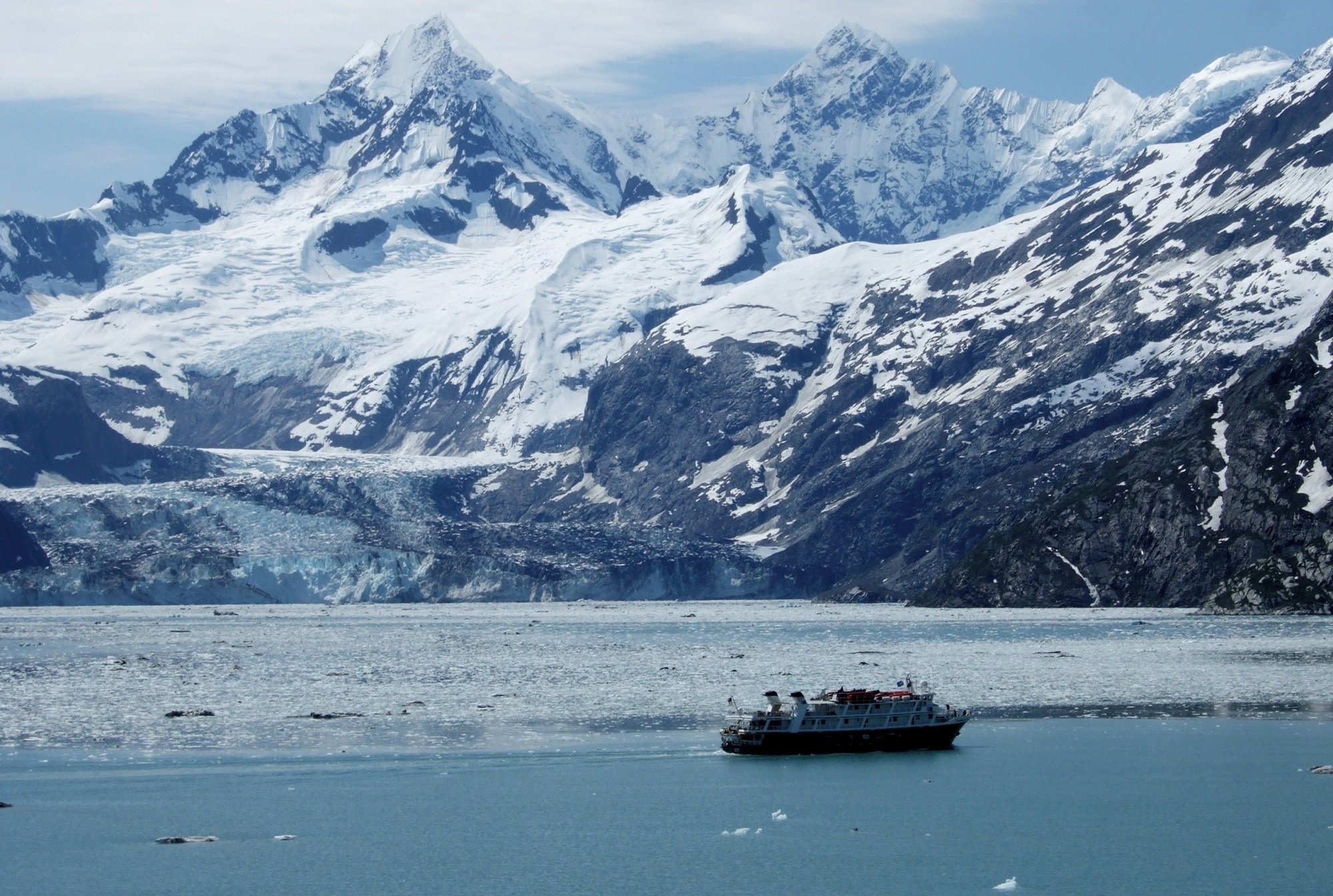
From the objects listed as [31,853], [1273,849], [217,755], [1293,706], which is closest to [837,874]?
[1273,849]

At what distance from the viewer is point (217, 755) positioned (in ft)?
402

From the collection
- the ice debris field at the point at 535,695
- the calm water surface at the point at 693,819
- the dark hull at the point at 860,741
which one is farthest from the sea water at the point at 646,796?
the dark hull at the point at 860,741

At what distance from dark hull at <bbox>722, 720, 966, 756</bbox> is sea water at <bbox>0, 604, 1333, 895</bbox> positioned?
70.7 inches

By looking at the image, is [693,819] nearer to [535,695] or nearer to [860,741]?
[860,741]

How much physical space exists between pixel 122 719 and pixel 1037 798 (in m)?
70.4

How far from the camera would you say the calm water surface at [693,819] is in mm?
86062

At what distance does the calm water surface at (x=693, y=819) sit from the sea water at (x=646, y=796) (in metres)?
0.23

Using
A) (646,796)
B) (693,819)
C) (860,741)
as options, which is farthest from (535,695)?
(693,819)

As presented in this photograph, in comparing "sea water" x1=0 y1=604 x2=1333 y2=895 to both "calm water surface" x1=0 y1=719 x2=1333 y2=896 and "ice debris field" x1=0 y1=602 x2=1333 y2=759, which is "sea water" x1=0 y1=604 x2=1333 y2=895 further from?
"ice debris field" x1=0 y1=602 x2=1333 y2=759

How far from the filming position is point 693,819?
99.6 metres

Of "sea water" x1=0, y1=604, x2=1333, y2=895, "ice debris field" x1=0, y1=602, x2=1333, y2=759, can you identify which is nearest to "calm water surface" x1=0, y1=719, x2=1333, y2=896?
"sea water" x1=0, y1=604, x2=1333, y2=895

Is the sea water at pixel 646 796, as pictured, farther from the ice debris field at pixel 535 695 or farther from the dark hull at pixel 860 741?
the dark hull at pixel 860 741

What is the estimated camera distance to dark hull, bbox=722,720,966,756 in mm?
124750

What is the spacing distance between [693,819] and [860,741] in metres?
29.1
